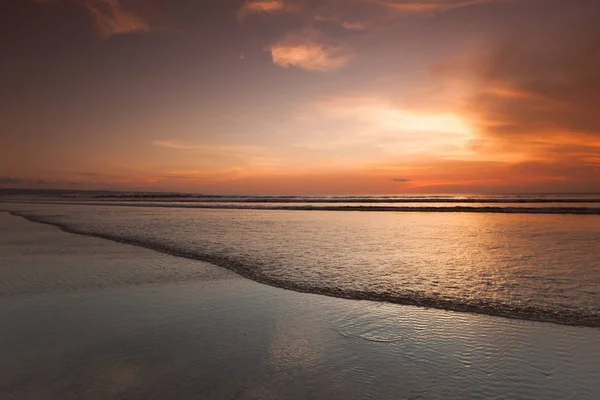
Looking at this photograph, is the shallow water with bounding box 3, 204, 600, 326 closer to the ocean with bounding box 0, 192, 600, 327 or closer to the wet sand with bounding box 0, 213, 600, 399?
the ocean with bounding box 0, 192, 600, 327

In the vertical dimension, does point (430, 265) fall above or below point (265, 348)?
above

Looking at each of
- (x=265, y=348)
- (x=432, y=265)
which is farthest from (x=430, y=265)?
(x=265, y=348)

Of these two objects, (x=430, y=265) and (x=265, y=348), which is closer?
(x=265, y=348)

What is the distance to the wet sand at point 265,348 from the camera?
4059 millimetres

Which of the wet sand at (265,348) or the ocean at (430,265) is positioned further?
the ocean at (430,265)

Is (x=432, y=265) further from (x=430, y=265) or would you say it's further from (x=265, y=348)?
(x=265, y=348)

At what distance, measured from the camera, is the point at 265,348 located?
5.17 meters

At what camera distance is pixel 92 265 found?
36.4 ft

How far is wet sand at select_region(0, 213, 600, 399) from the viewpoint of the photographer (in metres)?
4.06

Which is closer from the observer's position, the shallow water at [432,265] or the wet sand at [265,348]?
the wet sand at [265,348]

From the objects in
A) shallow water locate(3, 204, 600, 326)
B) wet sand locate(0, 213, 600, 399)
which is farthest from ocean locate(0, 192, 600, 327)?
wet sand locate(0, 213, 600, 399)

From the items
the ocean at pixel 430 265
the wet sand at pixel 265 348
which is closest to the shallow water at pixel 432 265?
the ocean at pixel 430 265

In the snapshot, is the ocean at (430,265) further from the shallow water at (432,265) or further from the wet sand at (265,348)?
the wet sand at (265,348)

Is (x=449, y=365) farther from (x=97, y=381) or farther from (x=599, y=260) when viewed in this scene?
(x=599, y=260)
